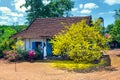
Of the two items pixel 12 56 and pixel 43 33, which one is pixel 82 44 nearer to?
pixel 12 56

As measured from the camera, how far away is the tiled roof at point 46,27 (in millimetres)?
35597

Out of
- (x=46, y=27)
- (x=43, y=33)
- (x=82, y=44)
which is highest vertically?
(x=46, y=27)

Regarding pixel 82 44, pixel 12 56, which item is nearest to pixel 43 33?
pixel 12 56

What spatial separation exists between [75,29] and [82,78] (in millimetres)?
8054

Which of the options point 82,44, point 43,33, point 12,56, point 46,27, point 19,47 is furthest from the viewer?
point 46,27

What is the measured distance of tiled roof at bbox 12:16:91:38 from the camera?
35597mm

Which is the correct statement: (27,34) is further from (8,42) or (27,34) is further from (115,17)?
(115,17)

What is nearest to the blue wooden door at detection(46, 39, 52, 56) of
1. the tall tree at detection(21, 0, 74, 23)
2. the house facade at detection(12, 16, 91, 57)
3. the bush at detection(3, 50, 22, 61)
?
the house facade at detection(12, 16, 91, 57)

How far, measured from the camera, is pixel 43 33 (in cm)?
3581

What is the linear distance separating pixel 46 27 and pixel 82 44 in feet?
37.8

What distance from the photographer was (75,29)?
2761 centimetres

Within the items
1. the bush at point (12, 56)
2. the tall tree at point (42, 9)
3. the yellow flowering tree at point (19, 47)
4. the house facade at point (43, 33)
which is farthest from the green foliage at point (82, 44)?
the tall tree at point (42, 9)

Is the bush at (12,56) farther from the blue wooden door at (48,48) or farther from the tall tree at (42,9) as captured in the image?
the tall tree at (42,9)

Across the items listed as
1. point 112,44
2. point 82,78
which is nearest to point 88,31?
point 82,78
